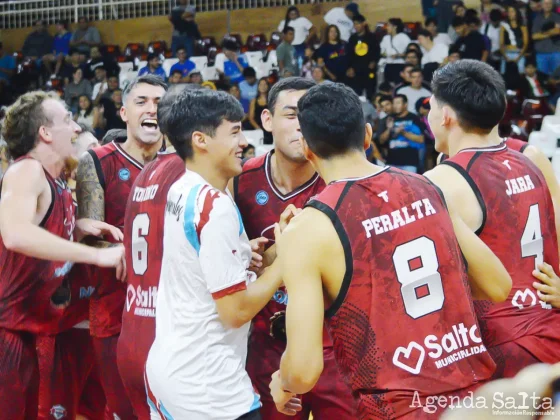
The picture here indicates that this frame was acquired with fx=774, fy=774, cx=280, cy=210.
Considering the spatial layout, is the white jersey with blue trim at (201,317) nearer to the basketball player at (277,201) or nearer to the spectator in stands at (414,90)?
the basketball player at (277,201)

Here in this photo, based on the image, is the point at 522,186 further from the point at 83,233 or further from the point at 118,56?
the point at 118,56

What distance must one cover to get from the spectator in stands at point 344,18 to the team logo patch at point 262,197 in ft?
37.0

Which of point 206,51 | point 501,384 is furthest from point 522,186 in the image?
point 206,51

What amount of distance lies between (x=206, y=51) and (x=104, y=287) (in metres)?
12.7

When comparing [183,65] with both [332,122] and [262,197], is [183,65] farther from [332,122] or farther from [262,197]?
[332,122]

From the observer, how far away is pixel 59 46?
18562 millimetres

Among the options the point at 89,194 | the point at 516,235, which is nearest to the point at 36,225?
the point at 89,194

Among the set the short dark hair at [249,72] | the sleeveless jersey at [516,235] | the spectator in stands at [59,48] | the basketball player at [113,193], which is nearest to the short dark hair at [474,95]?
the sleeveless jersey at [516,235]

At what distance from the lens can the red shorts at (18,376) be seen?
14.3 ft

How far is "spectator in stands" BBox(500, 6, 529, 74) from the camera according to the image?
12375 millimetres

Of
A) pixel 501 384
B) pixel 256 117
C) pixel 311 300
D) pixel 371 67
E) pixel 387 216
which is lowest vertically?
pixel 256 117

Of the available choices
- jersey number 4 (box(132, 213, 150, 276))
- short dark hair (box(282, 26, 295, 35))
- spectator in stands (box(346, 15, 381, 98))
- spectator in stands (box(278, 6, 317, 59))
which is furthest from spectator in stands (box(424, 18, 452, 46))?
jersey number 4 (box(132, 213, 150, 276))

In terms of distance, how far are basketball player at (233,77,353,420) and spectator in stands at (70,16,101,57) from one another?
14755 mm

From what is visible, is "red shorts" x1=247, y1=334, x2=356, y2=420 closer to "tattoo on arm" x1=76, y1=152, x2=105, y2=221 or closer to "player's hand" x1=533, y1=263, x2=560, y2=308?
"player's hand" x1=533, y1=263, x2=560, y2=308
